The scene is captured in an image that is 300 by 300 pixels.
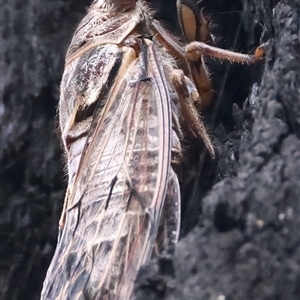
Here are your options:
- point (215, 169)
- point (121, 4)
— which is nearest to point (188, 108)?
point (215, 169)

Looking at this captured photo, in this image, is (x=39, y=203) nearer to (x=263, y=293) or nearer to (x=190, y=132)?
(x=190, y=132)

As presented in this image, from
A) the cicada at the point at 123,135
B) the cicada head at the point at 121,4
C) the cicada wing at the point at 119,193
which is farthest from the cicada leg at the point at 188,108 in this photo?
the cicada head at the point at 121,4

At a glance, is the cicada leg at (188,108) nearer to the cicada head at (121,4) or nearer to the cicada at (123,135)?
the cicada at (123,135)

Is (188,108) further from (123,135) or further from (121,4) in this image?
(121,4)

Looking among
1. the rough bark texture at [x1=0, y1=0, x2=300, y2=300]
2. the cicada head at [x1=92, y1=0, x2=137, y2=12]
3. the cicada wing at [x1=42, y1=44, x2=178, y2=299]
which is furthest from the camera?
the cicada head at [x1=92, y1=0, x2=137, y2=12]

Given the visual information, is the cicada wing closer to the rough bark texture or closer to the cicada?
the cicada

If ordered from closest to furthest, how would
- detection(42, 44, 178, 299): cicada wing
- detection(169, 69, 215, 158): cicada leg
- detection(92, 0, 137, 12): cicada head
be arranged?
1. detection(42, 44, 178, 299): cicada wing
2. detection(169, 69, 215, 158): cicada leg
3. detection(92, 0, 137, 12): cicada head

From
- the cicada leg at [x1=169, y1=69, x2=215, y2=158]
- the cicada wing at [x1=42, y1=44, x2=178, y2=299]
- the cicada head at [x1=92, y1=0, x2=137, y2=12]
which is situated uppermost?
the cicada head at [x1=92, y1=0, x2=137, y2=12]

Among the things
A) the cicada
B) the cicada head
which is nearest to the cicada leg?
the cicada

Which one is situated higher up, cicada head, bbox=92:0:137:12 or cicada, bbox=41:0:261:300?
cicada head, bbox=92:0:137:12

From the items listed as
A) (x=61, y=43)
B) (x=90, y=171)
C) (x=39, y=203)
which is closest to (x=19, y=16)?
(x=61, y=43)
